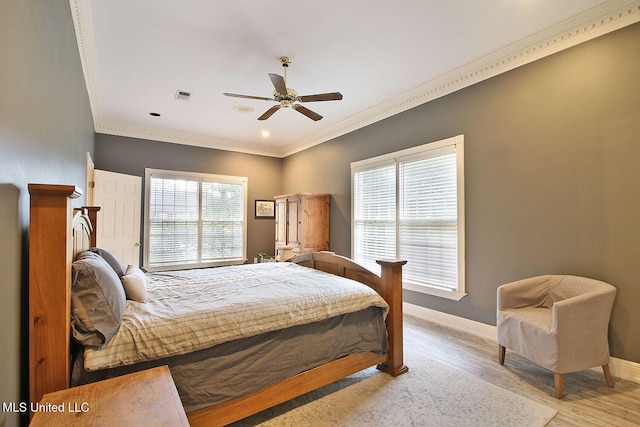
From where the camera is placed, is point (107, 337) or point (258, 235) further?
point (258, 235)

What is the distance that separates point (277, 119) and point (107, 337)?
13.9 feet

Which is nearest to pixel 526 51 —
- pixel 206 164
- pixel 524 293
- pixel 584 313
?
pixel 524 293

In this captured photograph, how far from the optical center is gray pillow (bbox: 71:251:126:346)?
4.50 feet

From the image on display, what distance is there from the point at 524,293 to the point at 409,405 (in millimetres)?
1495

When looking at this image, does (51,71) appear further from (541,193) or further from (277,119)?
(541,193)

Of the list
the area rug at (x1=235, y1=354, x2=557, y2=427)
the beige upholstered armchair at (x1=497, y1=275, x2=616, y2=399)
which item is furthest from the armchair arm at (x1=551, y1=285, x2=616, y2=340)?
the area rug at (x1=235, y1=354, x2=557, y2=427)

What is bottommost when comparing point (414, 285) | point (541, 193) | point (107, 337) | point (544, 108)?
point (414, 285)

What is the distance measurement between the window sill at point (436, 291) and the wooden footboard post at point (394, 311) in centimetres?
137

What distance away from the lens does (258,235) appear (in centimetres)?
670

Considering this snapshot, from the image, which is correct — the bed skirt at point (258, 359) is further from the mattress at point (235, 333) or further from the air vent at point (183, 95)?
the air vent at point (183, 95)

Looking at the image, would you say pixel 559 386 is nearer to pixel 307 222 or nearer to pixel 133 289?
pixel 133 289

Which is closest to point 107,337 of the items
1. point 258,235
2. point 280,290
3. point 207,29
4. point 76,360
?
point 76,360

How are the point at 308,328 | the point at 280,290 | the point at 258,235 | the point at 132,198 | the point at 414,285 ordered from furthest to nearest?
the point at 258,235 → the point at 132,198 → the point at 414,285 → the point at 280,290 → the point at 308,328

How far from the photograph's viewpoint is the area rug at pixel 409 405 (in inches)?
74.6
